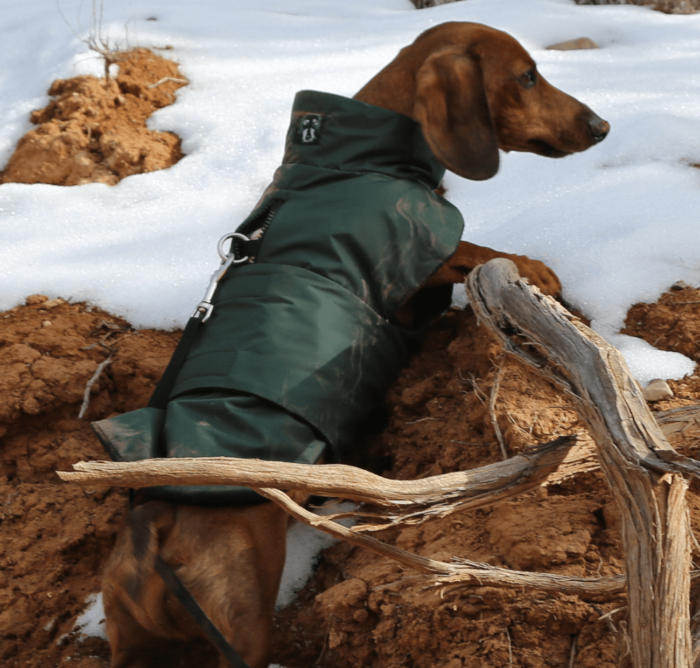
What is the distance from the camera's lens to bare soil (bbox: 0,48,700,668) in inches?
57.4

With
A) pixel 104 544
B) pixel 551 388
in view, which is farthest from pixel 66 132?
pixel 551 388

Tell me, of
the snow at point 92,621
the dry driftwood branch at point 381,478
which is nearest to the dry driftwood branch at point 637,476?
the dry driftwood branch at point 381,478

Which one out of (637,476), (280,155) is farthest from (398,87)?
(637,476)

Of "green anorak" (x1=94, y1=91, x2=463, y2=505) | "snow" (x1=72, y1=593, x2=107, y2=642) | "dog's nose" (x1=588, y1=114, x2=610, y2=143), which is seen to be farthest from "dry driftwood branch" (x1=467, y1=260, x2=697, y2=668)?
"snow" (x1=72, y1=593, x2=107, y2=642)

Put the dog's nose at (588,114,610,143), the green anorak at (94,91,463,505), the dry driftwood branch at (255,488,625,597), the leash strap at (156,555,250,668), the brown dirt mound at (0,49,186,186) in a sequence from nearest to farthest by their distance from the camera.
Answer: the dry driftwood branch at (255,488,625,597), the leash strap at (156,555,250,668), the green anorak at (94,91,463,505), the dog's nose at (588,114,610,143), the brown dirt mound at (0,49,186,186)

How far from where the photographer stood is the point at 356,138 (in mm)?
2104

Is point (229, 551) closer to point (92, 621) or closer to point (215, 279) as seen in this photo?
point (92, 621)

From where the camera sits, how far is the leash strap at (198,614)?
1.43m

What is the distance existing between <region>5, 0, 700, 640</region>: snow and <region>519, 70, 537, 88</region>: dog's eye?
0.57 metres

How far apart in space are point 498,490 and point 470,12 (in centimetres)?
384

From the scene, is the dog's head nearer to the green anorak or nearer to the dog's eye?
the dog's eye

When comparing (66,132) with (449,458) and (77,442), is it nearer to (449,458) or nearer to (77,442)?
(77,442)

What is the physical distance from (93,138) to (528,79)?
7.40 ft

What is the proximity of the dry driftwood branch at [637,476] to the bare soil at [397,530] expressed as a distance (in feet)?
0.52
